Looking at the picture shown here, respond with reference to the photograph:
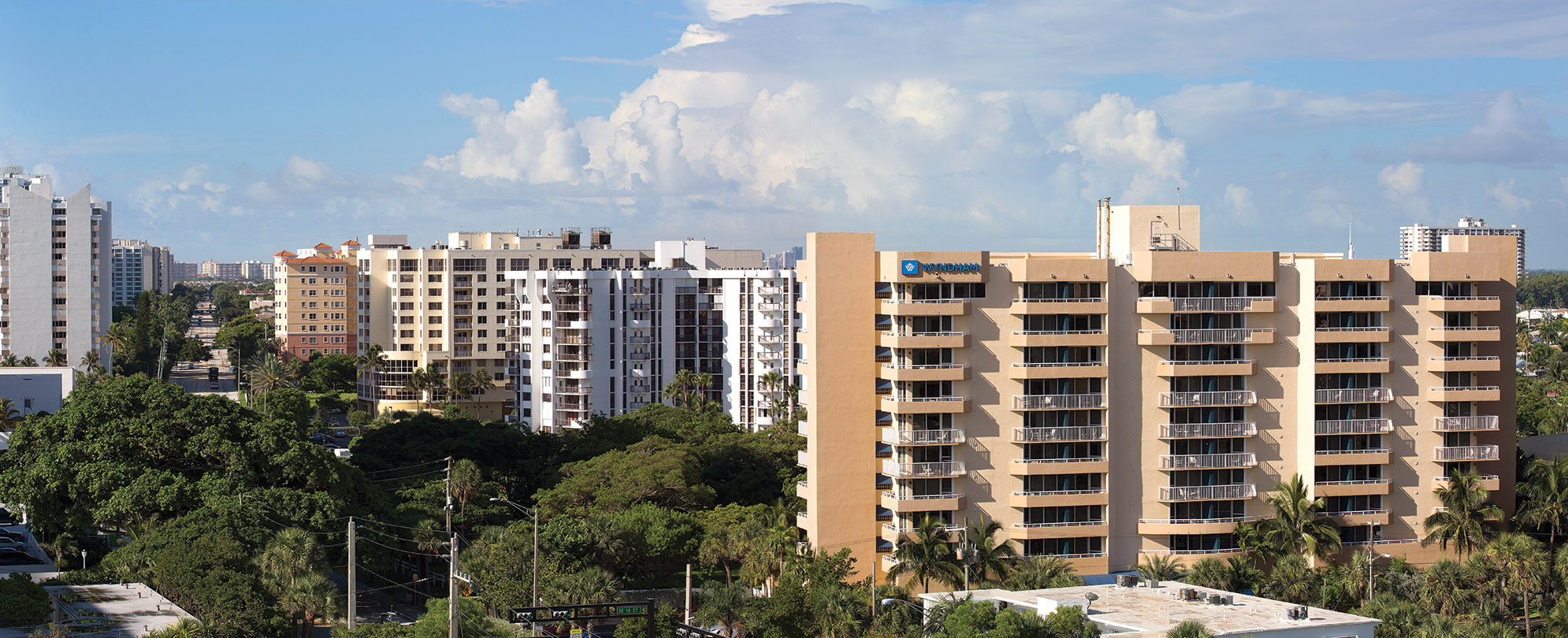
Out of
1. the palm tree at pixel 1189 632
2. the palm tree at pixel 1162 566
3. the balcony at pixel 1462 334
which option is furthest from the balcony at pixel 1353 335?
the palm tree at pixel 1189 632

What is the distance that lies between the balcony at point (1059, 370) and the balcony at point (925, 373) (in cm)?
287

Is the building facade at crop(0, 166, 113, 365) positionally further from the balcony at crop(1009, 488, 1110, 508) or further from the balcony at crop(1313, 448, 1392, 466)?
the balcony at crop(1313, 448, 1392, 466)

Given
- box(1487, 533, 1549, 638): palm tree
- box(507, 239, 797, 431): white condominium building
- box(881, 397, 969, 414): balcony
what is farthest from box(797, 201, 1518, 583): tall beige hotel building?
box(507, 239, 797, 431): white condominium building

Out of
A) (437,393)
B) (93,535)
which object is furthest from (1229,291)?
(437,393)

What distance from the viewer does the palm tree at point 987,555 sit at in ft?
233

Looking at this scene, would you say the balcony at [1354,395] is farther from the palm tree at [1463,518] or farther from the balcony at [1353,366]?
the palm tree at [1463,518]

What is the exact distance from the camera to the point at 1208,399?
7588 cm

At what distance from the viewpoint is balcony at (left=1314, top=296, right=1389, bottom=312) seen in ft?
251

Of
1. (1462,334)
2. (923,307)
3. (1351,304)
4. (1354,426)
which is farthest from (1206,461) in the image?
(923,307)

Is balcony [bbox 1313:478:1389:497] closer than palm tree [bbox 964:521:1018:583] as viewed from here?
Answer: No

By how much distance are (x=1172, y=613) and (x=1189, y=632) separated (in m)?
5.98

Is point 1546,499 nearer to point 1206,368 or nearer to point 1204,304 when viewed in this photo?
point 1206,368

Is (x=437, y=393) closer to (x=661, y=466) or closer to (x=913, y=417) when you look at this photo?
(x=661, y=466)

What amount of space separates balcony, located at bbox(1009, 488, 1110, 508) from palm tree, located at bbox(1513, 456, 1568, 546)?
972 inches
